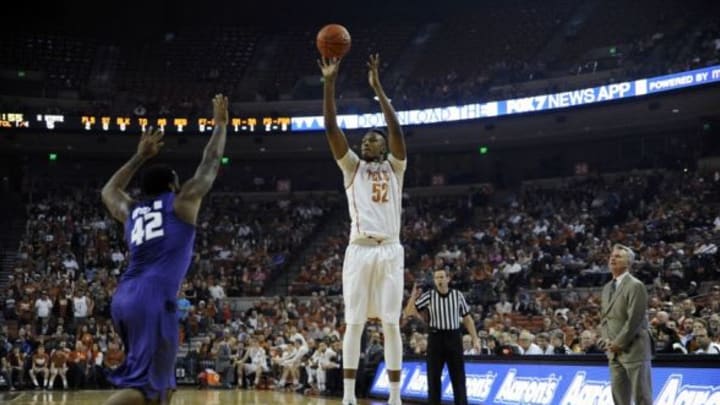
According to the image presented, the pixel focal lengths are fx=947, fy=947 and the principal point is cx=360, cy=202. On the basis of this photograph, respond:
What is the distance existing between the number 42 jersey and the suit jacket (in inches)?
170

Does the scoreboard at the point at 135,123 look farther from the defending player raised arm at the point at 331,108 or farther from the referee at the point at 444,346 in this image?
the defending player raised arm at the point at 331,108

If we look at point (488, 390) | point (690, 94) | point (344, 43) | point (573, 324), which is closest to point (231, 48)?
point (690, 94)

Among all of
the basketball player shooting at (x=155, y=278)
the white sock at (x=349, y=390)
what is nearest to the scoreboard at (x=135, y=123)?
the white sock at (x=349, y=390)

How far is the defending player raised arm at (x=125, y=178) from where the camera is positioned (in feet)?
18.9

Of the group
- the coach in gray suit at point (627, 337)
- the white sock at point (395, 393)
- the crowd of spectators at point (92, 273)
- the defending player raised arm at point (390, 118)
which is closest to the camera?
the defending player raised arm at point (390, 118)

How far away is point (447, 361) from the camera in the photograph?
396 inches

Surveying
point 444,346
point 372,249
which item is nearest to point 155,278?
point 372,249

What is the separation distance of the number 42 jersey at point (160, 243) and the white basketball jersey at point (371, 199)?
7.22ft

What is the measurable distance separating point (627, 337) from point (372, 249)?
2.45m

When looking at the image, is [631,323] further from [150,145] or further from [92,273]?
[92,273]

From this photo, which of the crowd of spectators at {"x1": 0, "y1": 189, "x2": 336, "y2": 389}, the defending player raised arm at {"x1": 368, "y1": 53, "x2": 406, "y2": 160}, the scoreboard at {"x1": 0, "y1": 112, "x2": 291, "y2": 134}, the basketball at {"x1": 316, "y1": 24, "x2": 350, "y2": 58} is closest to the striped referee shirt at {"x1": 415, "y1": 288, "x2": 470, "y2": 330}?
the defending player raised arm at {"x1": 368, "y1": 53, "x2": 406, "y2": 160}

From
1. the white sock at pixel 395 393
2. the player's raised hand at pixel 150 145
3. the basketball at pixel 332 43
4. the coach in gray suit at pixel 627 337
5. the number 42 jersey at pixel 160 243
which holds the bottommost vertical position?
the white sock at pixel 395 393

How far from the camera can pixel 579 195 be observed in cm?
3050

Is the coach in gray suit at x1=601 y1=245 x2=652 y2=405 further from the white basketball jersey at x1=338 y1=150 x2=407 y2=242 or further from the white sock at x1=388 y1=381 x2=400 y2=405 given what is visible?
the white basketball jersey at x1=338 y1=150 x2=407 y2=242
